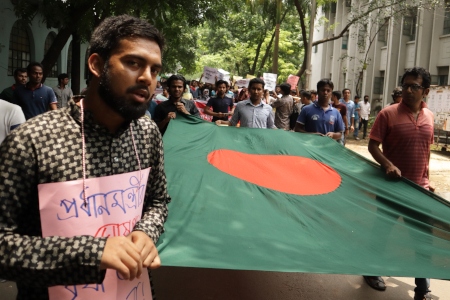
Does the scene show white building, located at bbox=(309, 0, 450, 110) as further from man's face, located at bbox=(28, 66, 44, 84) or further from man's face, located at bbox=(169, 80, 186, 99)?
man's face, located at bbox=(28, 66, 44, 84)

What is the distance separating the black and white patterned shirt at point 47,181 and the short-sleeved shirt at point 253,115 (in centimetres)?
491

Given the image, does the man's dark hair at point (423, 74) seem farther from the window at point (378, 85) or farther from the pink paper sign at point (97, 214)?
the window at point (378, 85)

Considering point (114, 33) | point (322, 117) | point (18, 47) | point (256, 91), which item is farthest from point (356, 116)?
point (114, 33)

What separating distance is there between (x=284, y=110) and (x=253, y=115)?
10.4ft

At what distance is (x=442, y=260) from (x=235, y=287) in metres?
2.05

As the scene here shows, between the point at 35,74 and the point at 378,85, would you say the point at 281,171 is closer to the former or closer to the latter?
the point at 35,74

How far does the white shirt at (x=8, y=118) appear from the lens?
3869 mm

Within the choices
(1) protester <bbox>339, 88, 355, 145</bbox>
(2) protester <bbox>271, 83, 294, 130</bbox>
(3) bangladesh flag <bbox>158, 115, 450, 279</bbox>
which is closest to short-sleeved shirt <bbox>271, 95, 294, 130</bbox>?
(2) protester <bbox>271, 83, 294, 130</bbox>

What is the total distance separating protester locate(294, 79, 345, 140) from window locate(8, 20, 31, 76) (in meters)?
11.5

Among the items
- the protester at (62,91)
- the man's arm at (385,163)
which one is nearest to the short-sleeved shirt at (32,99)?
the protester at (62,91)

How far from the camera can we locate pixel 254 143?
14.9ft


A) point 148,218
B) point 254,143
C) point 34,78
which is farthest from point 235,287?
point 34,78

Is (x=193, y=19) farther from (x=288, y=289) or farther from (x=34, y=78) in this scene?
(x=288, y=289)

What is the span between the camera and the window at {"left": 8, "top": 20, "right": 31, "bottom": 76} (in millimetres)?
14465
